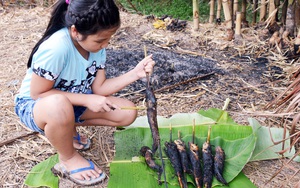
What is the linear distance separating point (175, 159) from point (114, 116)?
421 mm

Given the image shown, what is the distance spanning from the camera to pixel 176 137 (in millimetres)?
2393

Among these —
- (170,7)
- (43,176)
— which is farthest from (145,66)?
(170,7)

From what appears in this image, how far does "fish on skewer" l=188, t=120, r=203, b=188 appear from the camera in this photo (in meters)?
2.05

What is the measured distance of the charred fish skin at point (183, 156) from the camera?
212 centimetres

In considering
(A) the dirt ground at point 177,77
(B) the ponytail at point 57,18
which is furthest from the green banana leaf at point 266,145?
(B) the ponytail at point 57,18

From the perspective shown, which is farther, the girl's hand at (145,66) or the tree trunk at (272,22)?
the tree trunk at (272,22)

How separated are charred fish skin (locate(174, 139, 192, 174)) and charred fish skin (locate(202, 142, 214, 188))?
0.08 m

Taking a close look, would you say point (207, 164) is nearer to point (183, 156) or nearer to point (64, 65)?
point (183, 156)

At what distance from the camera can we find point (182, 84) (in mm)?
3195

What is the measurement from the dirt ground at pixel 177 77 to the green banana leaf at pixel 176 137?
0.10 m

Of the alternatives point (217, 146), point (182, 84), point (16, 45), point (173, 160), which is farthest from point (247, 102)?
point (16, 45)

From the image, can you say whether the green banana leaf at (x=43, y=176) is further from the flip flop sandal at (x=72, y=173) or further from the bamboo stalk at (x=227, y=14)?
the bamboo stalk at (x=227, y=14)

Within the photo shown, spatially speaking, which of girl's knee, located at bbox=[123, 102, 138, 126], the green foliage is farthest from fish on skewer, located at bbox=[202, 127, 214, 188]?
the green foliage

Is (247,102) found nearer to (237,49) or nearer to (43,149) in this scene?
(237,49)
